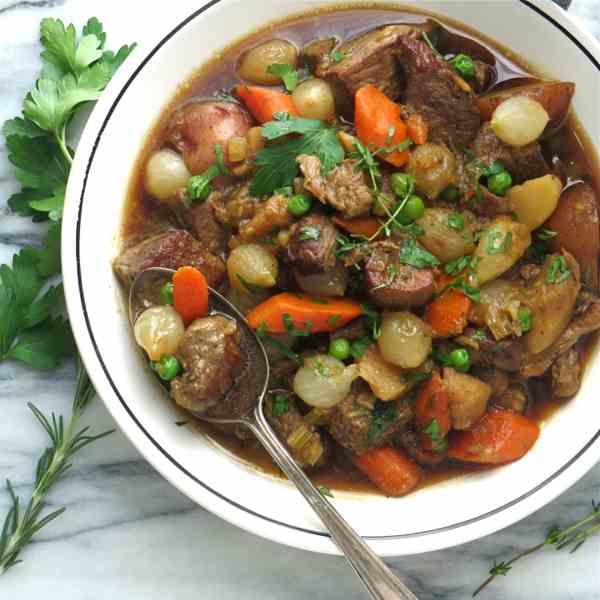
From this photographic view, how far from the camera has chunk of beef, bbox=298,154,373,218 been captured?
3061 millimetres

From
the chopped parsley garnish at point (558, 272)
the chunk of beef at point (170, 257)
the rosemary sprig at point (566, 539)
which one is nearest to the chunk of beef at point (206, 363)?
the chunk of beef at point (170, 257)

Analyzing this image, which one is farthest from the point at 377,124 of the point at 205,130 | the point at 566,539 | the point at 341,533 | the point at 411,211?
the point at 566,539

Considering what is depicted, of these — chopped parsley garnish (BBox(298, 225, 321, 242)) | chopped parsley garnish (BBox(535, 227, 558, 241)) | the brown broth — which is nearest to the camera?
chopped parsley garnish (BBox(298, 225, 321, 242))

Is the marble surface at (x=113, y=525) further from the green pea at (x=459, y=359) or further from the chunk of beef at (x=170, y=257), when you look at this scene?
the green pea at (x=459, y=359)

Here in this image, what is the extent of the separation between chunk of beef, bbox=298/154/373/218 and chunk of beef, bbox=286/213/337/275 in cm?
10

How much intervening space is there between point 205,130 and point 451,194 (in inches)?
41.8

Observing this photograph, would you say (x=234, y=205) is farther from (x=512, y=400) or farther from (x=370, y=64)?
(x=512, y=400)

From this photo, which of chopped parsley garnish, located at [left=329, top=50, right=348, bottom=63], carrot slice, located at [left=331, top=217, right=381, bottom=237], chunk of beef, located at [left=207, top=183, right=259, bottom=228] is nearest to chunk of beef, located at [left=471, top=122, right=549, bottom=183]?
carrot slice, located at [left=331, top=217, right=381, bottom=237]

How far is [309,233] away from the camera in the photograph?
9.86ft

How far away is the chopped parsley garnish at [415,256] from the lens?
307cm

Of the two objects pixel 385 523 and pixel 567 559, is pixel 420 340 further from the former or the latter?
pixel 567 559

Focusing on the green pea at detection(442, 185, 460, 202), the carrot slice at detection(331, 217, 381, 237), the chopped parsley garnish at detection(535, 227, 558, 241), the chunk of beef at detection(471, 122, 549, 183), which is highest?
the chunk of beef at detection(471, 122, 549, 183)

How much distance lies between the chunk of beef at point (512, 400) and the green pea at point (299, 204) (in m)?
1.18

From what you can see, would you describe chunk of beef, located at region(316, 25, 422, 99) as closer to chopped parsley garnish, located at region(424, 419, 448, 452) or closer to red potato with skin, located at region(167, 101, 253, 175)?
red potato with skin, located at region(167, 101, 253, 175)
